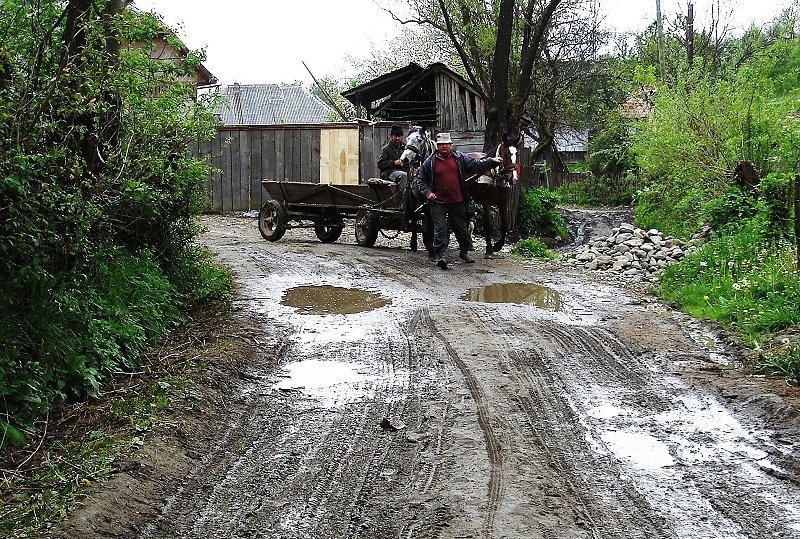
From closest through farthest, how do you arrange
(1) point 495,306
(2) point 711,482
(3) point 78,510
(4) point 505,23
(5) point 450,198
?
(3) point 78,510
(2) point 711,482
(1) point 495,306
(5) point 450,198
(4) point 505,23

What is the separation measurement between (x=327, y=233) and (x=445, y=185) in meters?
4.10

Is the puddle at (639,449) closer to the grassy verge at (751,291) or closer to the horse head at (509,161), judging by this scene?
the grassy verge at (751,291)

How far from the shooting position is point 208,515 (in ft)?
15.0

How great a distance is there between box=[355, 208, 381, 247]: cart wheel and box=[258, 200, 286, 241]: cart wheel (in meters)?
1.50

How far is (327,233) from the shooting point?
663 inches

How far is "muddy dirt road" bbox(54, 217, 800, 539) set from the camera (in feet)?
14.8

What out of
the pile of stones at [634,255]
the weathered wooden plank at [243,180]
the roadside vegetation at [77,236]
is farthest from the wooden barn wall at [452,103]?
the roadside vegetation at [77,236]

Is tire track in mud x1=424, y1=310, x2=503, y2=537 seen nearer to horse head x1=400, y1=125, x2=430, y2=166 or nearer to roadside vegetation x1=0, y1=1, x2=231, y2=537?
roadside vegetation x1=0, y1=1, x2=231, y2=537

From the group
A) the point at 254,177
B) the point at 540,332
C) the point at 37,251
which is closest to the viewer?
the point at 37,251

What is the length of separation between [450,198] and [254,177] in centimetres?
1075

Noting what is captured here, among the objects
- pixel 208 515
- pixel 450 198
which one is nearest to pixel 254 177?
pixel 450 198

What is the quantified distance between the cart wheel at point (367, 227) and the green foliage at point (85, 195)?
599 cm

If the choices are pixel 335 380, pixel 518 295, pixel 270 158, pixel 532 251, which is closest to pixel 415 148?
pixel 532 251

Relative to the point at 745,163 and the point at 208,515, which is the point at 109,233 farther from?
the point at 745,163
